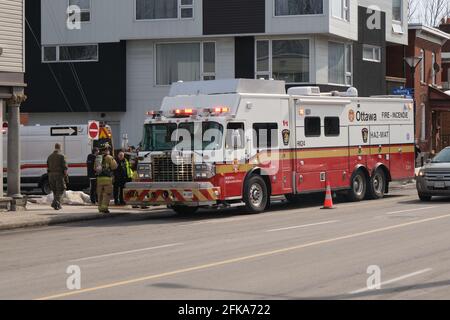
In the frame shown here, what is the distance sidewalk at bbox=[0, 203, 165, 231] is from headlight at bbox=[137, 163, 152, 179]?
1.79 m

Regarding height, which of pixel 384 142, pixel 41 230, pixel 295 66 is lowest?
pixel 41 230

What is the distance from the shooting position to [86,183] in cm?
3014

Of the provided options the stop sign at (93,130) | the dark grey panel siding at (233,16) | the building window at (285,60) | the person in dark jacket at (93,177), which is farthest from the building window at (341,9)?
the person in dark jacket at (93,177)

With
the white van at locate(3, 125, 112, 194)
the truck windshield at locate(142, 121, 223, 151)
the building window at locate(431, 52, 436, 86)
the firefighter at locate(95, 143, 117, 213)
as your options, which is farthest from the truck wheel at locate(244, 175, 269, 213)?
the building window at locate(431, 52, 436, 86)

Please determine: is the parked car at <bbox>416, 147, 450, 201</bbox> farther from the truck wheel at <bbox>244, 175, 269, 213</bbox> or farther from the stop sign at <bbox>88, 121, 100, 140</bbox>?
the stop sign at <bbox>88, 121, 100, 140</bbox>

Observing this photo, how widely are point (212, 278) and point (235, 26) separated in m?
25.7

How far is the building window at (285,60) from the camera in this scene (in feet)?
117

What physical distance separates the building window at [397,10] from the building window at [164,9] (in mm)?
12698

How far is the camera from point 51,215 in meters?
21.1

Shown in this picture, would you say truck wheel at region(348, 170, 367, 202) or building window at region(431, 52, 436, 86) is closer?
truck wheel at region(348, 170, 367, 202)

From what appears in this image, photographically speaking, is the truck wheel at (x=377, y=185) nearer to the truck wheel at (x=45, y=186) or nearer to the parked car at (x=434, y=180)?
the parked car at (x=434, y=180)

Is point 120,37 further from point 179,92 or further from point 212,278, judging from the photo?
point 212,278

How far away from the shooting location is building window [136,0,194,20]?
3606cm
